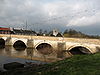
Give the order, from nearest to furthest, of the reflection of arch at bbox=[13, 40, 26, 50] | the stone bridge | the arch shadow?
the stone bridge, the arch shadow, the reflection of arch at bbox=[13, 40, 26, 50]

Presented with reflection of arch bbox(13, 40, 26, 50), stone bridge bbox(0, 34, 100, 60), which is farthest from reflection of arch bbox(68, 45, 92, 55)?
reflection of arch bbox(13, 40, 26, 50)

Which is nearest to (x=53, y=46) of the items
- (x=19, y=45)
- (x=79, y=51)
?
(x=79, y=51)

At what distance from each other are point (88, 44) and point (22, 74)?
29.5 metres

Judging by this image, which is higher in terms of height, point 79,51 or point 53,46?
point 53,46

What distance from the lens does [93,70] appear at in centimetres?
1081

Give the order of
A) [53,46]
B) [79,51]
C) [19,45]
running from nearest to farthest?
[53,46] → [79,51] → [19,45]

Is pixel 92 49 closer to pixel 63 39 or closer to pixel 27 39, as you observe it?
pixel 63 39

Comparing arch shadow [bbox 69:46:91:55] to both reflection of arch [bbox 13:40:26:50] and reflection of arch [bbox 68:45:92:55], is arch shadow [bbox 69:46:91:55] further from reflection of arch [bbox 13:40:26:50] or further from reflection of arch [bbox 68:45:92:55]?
reflection of arch [bbox 13:40:26:50]

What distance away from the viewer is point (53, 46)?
158 feet

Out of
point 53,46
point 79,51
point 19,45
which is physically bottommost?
point 79,51

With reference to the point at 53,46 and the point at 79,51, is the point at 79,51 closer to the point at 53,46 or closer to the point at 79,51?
the point at 79,51

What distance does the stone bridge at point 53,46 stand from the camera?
1509 inches

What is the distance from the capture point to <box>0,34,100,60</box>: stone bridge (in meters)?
38.3

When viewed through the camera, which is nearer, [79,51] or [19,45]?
[79,51]
